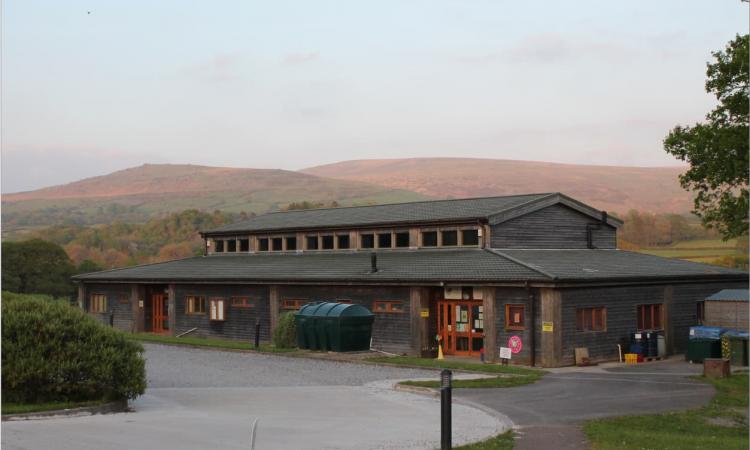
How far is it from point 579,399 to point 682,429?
423cm

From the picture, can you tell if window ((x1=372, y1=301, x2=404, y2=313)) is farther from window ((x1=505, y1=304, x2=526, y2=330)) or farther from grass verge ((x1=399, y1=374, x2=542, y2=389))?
grass verge ((x1=399, y1=374, x2=542, y2=389))

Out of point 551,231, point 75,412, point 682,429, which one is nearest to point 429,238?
point 551,231

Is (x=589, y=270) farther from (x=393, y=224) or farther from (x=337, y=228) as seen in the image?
(x=337, y=228)

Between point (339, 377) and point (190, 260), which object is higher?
point (190, 260)

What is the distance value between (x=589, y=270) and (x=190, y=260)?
26221 millimetres

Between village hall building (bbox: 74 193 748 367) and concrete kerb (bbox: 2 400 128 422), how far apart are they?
16104 millimetres

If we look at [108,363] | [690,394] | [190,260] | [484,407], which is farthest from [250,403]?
[190,260]

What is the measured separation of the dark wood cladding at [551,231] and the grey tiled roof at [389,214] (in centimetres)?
78

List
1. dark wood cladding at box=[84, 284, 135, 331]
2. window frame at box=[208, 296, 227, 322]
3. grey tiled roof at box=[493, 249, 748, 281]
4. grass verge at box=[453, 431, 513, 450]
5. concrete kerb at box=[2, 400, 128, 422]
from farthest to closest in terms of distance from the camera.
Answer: dark wood cladding at box=[84, 284, 135, 331]
window frame at box=[208, 296, 227, 322]
grey tiled roof at box=[493, 249, 748, 281]
concrete kerb at box=[2, 400, 128, 422]
grass verge at box=[453, 431, 513, 450]

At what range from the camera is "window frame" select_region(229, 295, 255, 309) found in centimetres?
4207

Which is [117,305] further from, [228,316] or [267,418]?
[267,418]

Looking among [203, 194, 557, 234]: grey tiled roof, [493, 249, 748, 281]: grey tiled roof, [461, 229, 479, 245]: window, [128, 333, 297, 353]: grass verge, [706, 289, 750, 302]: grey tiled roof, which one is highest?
[203, 194, 557, 234]: grey tiled roof

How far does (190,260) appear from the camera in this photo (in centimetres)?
5266

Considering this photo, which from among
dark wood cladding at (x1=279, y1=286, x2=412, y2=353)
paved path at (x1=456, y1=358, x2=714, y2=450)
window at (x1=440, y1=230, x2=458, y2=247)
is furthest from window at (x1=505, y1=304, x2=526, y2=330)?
window at (x1=440, y1=230, x2=458, y2=247)
